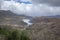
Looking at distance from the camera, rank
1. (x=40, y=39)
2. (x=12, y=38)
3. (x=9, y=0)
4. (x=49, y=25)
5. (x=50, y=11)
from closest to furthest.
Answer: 1. (x=12, y=38)
2. (x=9, y=0)
3. (x=40, y=39)
4. (x=50, y=11)
5. (x=49, y=25)

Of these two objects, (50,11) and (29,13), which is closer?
(29,13)

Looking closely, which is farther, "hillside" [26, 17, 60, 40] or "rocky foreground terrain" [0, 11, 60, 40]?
"hillside" [26, 17, 60, 40]

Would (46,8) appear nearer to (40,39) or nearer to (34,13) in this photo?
(34,13)

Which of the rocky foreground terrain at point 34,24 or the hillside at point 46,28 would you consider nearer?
the rocky foreground terrain at point 34,24

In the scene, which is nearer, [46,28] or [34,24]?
[34,24]

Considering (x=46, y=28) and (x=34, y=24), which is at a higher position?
(x=34, y=24)

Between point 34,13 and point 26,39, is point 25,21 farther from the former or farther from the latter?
point 26,39

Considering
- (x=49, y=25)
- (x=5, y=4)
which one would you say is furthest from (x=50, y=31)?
(x=5, y=4)

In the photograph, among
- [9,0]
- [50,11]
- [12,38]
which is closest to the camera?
[12,38]

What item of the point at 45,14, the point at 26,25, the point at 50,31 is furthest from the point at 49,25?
the point at 26,25

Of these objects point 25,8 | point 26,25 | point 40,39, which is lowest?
point 40,39

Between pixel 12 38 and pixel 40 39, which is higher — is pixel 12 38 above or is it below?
above
